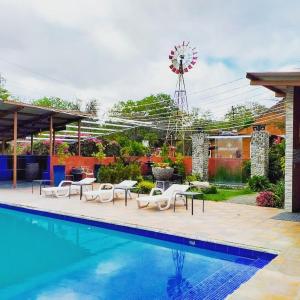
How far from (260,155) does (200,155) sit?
2.77m

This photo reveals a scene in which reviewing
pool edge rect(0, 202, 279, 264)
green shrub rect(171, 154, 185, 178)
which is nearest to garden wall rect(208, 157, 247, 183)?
green shrub rect(171, 154, 185, 178)

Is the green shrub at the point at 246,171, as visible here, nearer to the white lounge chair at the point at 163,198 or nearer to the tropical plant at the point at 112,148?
the white lounge chair at the point at 163,198

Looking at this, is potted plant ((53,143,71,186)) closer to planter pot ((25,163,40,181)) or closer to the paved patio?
planter pot ((25,163,40,181))

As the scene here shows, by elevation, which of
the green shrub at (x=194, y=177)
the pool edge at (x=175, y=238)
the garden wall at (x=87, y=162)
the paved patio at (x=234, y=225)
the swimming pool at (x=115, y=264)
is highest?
the garden wall at (x=87, y=162)

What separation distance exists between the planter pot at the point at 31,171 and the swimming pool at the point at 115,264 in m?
9.62

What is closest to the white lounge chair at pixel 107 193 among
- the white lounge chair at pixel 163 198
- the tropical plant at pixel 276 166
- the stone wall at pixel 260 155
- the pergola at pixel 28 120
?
the white lounge chair at pixel 163 198

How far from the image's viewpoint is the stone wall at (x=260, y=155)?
1459cm

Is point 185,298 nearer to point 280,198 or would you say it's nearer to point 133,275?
point 133,275

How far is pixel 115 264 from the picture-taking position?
656cm

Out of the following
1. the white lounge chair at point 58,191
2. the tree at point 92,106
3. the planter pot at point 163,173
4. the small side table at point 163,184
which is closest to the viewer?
the white lounge chair at point 58,191

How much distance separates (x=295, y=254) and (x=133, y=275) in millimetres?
2508

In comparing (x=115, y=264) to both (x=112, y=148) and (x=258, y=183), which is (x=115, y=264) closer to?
(x=258, y=183)

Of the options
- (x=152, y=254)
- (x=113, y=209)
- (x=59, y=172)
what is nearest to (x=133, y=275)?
(x=152, y=254)

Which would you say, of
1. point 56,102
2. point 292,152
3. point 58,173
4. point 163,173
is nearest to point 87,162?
point 58,173
